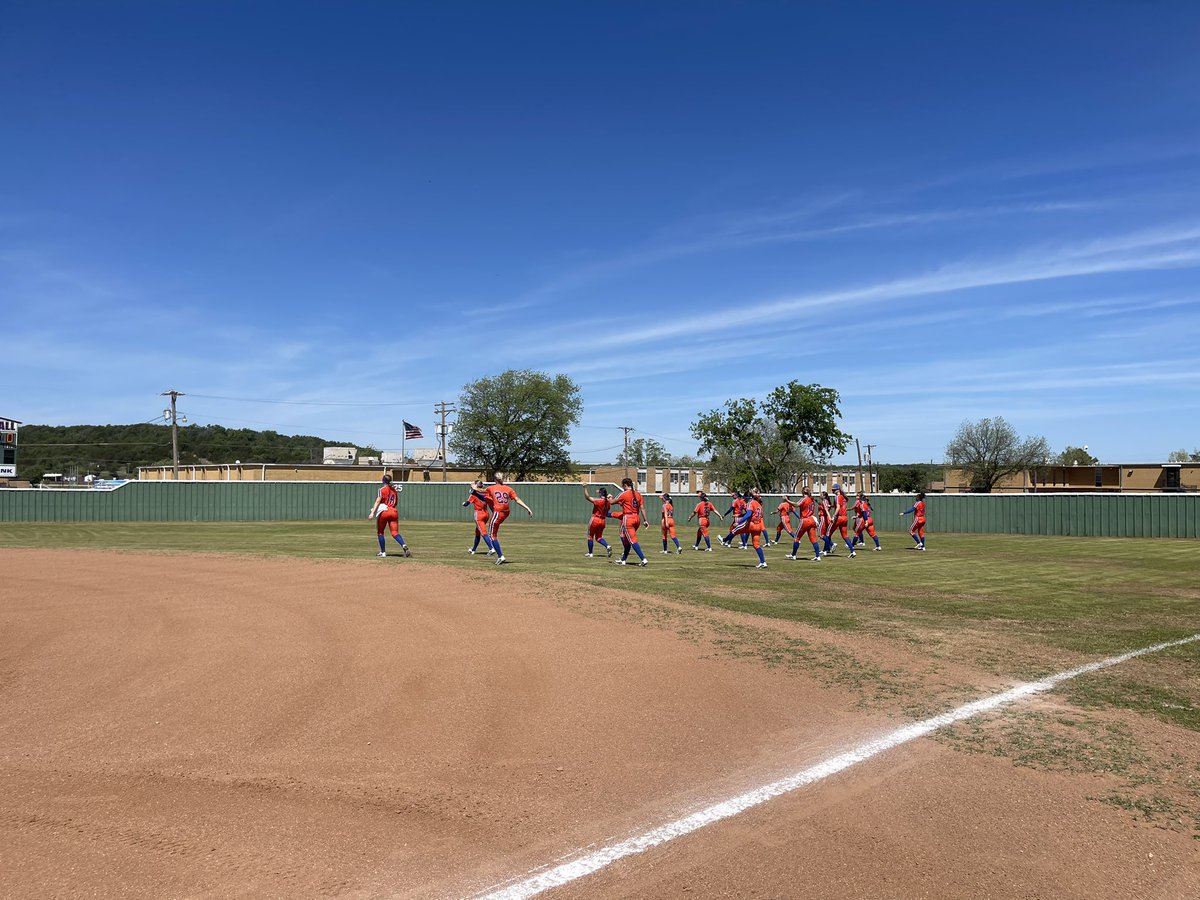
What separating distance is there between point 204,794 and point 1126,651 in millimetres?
9339

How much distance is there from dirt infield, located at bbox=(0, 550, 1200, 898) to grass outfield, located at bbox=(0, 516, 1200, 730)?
1.07 meters

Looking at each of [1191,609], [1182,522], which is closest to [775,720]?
[1191,609]

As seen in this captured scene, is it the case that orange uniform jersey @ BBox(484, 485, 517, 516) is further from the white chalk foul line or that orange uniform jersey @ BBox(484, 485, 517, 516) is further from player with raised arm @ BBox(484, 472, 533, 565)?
the white chalk foul line

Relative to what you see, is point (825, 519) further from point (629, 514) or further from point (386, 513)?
point (386, 513)

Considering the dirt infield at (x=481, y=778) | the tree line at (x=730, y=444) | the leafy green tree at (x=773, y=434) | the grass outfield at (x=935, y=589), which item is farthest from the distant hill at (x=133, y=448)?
the dirt infield at (x=481, y=778)

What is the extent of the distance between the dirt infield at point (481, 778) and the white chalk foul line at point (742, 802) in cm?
10

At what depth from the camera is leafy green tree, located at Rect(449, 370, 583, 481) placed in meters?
76.9

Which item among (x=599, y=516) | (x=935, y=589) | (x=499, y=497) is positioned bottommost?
(x=935, y=589)

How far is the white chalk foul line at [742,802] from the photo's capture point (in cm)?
390

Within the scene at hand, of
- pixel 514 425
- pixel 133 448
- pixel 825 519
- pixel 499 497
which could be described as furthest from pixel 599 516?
pixel 133 448

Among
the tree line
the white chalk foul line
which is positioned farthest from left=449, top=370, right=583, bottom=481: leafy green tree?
the white chalk foul line

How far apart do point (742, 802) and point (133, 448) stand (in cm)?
15102

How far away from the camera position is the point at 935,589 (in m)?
15.4

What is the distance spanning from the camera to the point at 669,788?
201 inches
